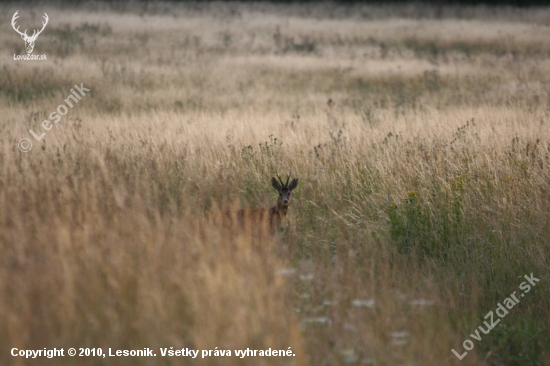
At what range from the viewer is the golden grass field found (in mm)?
3590

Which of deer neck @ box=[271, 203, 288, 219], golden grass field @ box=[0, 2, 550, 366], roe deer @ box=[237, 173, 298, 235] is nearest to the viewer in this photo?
golden grass field @ box=[0, 2, 550, 366]

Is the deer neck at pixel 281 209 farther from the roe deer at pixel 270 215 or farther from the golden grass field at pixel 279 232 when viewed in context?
the golden grass field at pixel 279 232

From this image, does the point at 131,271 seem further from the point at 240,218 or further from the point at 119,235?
the point at 240,218

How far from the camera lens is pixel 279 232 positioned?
609 cm

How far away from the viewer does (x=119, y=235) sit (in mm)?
4527

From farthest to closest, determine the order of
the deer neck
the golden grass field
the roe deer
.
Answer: the deer neck → the roe deer → the golden grass field

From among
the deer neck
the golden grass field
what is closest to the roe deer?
the deer neck

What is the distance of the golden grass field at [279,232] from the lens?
A: 3.59 meters

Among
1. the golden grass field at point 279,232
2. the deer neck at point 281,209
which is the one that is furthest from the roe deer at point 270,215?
the golden grass field at point 279,232

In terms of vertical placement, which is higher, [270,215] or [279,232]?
[270,215]

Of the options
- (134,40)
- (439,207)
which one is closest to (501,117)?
(439,207)

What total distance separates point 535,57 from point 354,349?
2078cm

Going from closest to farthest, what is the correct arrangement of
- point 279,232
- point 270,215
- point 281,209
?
point 270,215 < point 279,232 < point 281,209

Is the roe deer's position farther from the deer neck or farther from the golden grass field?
the golden grass field
